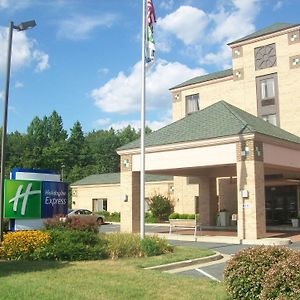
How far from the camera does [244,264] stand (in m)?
8.12

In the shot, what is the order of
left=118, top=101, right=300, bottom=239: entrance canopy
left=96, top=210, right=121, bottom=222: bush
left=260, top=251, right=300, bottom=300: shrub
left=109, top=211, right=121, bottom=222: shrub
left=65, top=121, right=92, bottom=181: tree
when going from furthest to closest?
left=65, top=121, right=92, bottom=181: tree → left=96, top=210, right=121, bottom=222: bush → left=109, top=211, right=121, bottom=222: shrub → left=118, top=101, right=300, bottom=239: entrance canopy → left=260, top=251, right=300, bottom=300: shrub

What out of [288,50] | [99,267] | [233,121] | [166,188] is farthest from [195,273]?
[166,188]

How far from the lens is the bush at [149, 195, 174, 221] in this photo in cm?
4394

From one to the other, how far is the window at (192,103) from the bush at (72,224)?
2977cm

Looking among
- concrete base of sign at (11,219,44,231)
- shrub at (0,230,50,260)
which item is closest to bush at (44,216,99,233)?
shrub at (0,230,50,260)

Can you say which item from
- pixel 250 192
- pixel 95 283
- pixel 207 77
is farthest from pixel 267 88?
pixel 95 283

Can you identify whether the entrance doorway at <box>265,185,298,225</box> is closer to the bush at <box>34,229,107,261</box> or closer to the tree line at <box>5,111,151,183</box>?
the bush at <box>34,229,107,261</box>

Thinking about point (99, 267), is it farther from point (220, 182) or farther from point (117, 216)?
point (117, 216)

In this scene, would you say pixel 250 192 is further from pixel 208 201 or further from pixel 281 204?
pixel 281 204

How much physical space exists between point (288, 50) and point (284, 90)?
3.17m

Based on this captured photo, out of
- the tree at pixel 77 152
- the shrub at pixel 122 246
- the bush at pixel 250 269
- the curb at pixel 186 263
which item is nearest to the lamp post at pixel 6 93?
the shrub at pixel 122 246

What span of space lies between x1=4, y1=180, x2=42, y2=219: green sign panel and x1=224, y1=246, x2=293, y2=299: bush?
40.5 ft

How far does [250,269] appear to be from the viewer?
26.0 ft

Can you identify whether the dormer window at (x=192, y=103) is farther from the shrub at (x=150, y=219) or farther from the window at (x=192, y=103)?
the shrub at (x=150, y=219)
